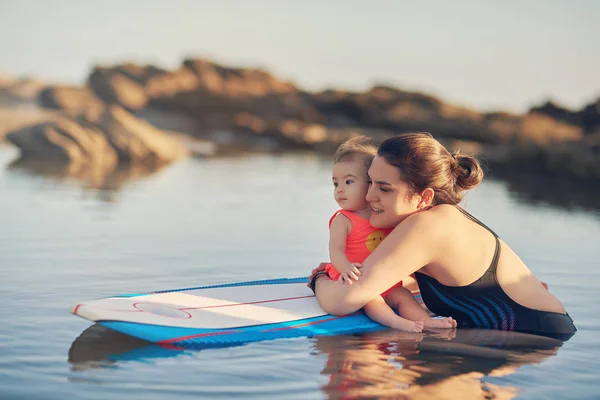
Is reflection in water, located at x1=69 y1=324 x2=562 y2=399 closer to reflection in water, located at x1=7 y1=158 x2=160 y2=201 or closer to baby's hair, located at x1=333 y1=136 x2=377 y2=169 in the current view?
baby's hair, located at x1=333 y1=136 x2=377 y2=169

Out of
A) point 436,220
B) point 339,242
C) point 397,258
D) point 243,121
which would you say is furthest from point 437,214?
point 243,121

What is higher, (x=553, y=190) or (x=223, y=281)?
(x=553, y=190)

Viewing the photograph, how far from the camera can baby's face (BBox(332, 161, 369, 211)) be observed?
184 inches

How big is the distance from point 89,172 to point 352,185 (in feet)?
40.5

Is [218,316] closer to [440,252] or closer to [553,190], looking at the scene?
[440,252]

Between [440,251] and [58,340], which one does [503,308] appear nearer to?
[440,251]

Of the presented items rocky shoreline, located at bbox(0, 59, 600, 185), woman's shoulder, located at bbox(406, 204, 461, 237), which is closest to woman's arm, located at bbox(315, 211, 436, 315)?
woman's shoulder, located at bbox(406, 204, 461, 237)

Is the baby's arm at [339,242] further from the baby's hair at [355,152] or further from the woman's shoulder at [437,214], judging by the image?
the woman's shoulder at [437,214]

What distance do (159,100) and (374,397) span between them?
1615 inches

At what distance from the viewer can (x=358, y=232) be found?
15.3ft

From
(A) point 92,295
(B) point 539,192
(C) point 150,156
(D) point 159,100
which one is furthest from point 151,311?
(D) point 159,100

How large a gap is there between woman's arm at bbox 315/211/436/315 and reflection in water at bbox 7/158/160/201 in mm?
8808

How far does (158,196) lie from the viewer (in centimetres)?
1224

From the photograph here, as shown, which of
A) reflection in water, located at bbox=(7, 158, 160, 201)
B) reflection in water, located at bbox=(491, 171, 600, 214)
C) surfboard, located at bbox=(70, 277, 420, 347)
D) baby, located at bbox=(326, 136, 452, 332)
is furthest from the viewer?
reflection in water, located at bbox=(491, 171, 600, 214)
